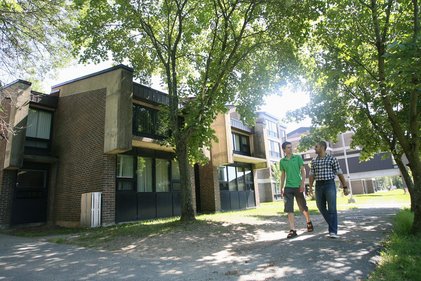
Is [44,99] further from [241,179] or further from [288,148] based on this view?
[241,179]

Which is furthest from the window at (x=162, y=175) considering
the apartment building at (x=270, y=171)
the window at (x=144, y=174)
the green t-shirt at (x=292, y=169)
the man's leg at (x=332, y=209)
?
the apartment building at (x=270, y=171)

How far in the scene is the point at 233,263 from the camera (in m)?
4.78

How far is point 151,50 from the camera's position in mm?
13977

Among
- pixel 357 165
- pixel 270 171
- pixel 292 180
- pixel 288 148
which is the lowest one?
pixel 292 180

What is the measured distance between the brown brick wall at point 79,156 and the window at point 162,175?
3.04 meters

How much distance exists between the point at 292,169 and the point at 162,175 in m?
10.3

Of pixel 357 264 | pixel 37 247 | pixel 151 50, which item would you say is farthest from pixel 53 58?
pixel 357 264

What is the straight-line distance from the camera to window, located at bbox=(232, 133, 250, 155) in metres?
23.1

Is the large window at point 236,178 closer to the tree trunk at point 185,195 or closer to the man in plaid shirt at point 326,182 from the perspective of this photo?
the tree trunk at point 185,195

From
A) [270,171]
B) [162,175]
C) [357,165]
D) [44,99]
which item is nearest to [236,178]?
[162,175]

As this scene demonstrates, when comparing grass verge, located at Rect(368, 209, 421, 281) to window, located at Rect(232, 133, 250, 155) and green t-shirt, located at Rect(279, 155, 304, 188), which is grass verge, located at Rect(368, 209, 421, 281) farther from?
window, located at Rect(232, 133, 250, 155)

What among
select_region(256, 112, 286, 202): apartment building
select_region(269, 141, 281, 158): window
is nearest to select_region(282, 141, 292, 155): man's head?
select_region(256, 112, 286, 202): apartment building

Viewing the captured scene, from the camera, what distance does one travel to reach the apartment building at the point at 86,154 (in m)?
12.7

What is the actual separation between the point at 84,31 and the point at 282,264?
35.9 ft
